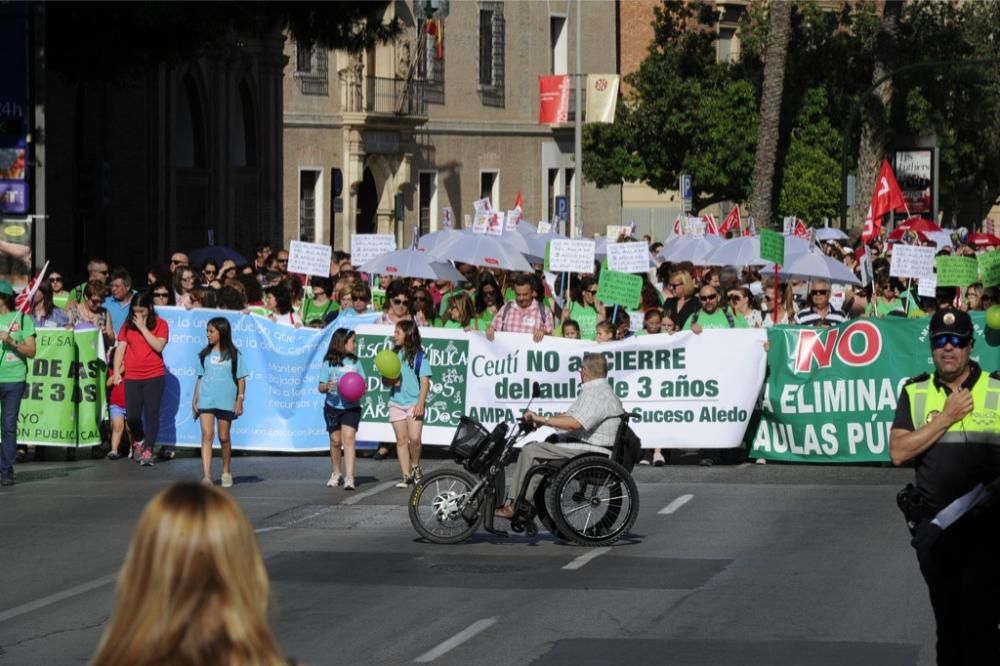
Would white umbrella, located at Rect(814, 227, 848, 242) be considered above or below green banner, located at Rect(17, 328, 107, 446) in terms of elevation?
above

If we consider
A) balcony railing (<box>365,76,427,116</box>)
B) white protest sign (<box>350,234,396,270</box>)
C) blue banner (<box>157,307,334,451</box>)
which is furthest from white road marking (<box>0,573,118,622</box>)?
balcony railing (<box>365,76,427,116</box>)

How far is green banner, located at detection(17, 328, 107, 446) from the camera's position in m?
19.0

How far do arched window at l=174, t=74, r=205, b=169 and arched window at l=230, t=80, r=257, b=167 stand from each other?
2081 mm

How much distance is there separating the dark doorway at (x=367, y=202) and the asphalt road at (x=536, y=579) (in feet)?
129

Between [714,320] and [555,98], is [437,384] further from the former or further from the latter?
[555,98]

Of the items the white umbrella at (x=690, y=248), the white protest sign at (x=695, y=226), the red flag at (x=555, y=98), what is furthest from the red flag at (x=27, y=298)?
the red flag at (x=555, y=98)

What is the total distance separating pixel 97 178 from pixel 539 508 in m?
17.1

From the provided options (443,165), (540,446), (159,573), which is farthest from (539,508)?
(443,165)

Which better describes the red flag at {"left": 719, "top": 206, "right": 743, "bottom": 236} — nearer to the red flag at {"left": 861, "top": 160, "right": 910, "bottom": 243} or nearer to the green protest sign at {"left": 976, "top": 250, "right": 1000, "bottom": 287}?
the red flag at {"left": 861, "top": 160, "right": 910, "bottom": 243}

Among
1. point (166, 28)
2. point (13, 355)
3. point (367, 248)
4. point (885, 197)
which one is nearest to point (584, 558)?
point (13, 355)

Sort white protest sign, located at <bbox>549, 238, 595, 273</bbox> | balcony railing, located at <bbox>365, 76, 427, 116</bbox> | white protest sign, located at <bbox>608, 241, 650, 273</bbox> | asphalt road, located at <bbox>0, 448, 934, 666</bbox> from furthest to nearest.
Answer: balcony railing, located at <bbox>365, 76, 427, 116</bbox>, white protest sign, located at <bbox>549, 238, 595, 273</bbox>, white protest sign, located at <bbox>608, 241, 650, 273</bbox>, asphalt road, located at <bbox>0, 448, 934, 666</bbox>

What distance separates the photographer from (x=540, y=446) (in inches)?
545

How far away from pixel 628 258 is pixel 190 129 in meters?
17.5

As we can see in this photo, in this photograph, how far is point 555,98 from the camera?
5862 centimetres
